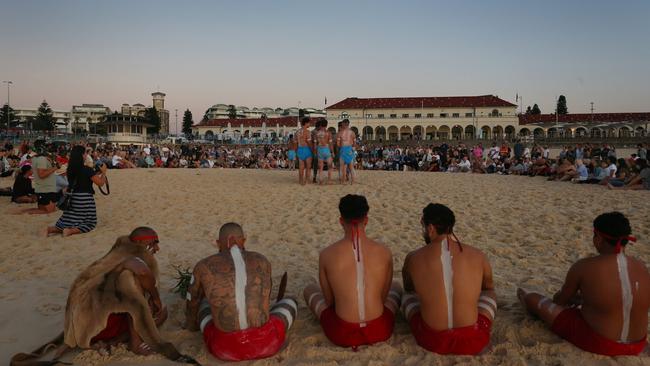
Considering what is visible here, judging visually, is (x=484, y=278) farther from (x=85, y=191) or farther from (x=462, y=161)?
(x=462, y=161)

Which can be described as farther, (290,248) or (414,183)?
(414,183)

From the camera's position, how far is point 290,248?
6.09 metres

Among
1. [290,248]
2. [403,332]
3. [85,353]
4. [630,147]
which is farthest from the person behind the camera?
[630,147]

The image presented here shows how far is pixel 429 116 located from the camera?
6500cm

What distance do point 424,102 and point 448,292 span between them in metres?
66.1

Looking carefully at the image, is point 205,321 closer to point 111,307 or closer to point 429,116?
point 111,307

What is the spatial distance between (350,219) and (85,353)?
2.05 meters

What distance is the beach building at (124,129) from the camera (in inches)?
2208

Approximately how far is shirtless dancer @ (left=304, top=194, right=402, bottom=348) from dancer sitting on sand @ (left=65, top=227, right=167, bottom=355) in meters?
1.24

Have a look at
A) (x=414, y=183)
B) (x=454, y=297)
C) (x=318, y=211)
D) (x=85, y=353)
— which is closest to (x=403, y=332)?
(x=454, y=297)

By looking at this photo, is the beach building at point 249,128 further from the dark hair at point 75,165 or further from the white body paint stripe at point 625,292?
the white body paint stripe at point 625,292

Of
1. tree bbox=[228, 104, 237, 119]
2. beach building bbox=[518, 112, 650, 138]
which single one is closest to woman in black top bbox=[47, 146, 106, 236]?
beach building bbox=[518, 112, 650, 138]

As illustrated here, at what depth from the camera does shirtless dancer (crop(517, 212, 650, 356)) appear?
288cm

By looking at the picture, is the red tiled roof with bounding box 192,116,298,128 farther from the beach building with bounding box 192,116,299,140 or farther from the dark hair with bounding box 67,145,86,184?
the dark hair with bounding box 67,145,86,184
